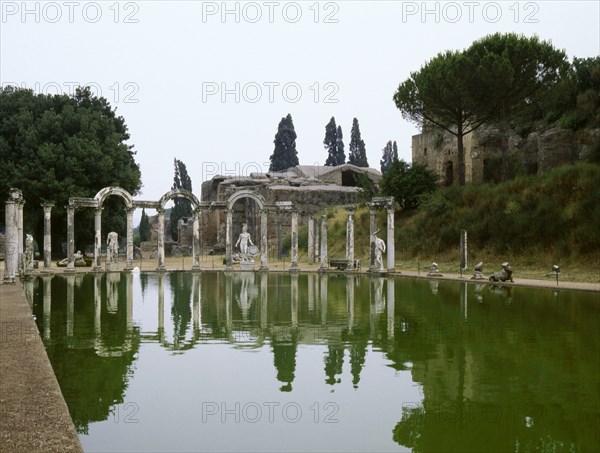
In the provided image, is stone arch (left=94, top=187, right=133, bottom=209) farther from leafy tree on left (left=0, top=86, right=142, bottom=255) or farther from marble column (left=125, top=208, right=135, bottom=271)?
leafy tree on left (left=0, top=86, right=142, bottom=255)

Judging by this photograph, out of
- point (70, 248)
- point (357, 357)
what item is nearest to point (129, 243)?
point (70, 248)

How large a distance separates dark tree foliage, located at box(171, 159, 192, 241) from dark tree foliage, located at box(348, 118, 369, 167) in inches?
835

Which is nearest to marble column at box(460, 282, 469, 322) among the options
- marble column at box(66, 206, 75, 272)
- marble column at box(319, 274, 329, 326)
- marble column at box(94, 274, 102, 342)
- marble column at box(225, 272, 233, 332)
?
marble column at box(319, 274, 329, 326)

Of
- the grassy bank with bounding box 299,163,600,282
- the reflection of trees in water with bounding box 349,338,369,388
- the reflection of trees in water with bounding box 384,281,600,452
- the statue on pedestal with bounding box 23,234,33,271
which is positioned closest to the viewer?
the reflection of trees in water with bounding box 384,281,600,452

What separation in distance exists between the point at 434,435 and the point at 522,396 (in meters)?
1.82

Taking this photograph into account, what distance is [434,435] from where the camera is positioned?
20.1 ft

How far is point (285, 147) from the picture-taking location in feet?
240

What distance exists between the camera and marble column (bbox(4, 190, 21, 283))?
21.9 meters

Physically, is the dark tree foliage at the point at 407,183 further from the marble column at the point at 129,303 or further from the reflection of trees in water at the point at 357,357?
the reflection of trees in water at the point at 357,357

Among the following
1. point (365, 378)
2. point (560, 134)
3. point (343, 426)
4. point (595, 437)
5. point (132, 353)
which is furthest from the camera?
point (560, 134)

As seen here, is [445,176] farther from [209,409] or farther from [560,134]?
[209,409]

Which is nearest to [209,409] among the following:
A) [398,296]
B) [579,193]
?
[398,296]

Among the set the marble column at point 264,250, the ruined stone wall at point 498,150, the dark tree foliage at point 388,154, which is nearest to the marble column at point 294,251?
the marble column at point 264,250

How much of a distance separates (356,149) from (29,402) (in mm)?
76736
